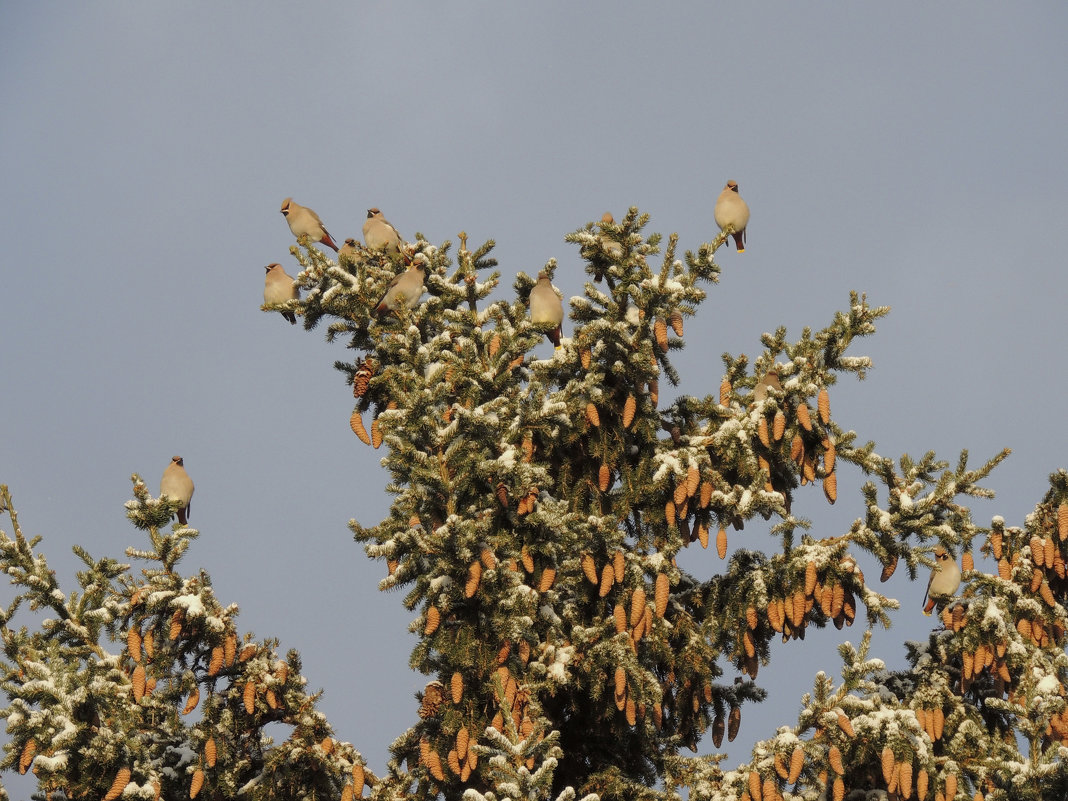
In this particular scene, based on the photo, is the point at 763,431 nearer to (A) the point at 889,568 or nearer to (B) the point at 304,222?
(A) the point at 889,568

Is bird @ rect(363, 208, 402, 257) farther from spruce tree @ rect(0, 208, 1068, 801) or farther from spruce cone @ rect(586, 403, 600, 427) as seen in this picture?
spruce cone @ rect(586, 403, 600, 427)

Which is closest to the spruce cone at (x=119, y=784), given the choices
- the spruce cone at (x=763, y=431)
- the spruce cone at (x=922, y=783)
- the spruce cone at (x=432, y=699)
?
the spruce cone at (x=432, y=699)

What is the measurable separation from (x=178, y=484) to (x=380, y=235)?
119 inches

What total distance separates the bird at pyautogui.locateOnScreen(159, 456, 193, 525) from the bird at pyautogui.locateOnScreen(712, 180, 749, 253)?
5395 millimetres

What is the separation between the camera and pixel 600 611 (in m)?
8.36

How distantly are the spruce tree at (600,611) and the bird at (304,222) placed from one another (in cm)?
510

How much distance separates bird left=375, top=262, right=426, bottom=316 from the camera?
32.0 ft

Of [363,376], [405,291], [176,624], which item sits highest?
[405,291]

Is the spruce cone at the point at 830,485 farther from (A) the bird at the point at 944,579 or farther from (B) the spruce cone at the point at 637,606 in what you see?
(B) the spruce cone at the point at 637,606

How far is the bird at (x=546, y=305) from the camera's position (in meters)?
9.54

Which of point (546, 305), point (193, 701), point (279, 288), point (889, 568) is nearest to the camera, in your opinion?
point (193, 701)

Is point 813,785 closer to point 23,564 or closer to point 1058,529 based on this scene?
point 1058,529

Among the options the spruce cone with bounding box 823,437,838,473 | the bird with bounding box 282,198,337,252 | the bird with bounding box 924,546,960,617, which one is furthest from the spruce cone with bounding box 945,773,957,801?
the bird with bounding box 282,198,337,252

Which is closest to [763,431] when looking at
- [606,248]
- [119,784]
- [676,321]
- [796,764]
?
[676,321]
